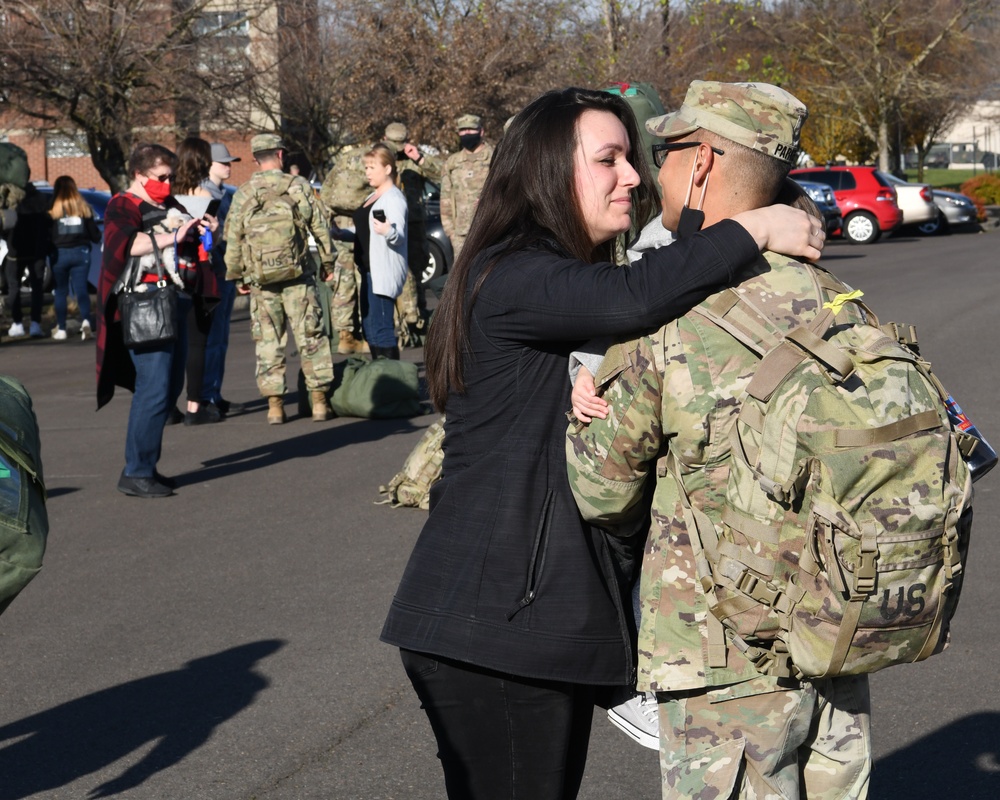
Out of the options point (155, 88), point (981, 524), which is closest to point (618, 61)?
point (155, 88)

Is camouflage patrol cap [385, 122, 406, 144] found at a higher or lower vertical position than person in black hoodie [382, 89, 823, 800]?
higher

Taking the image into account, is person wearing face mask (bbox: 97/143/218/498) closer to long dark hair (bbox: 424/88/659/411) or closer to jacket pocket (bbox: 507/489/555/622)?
long dark hair (bbox: 424/88/659/411)

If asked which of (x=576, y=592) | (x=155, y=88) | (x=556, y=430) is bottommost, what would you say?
(x=576, y=592)

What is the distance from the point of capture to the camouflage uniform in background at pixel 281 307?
1014 cm

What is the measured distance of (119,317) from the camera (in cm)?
775

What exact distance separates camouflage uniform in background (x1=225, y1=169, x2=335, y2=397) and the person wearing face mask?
205 centimetres

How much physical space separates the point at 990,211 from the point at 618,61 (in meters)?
19.1

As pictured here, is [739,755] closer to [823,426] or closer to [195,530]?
[823,426]

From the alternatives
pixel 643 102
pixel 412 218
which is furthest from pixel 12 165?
pixel 643 102

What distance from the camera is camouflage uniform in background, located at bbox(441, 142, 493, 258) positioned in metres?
13.9

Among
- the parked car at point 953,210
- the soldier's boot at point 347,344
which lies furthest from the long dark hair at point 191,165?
the parked car at point 953,210

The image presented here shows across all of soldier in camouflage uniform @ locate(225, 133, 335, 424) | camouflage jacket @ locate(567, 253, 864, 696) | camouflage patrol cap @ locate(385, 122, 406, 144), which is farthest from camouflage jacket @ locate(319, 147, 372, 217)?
camouflage jacket @ locate(567, 253, 864, 696)

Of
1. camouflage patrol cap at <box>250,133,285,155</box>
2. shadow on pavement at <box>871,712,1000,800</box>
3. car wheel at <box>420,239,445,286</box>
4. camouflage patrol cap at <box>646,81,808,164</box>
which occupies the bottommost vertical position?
shadow on pavement at <box>871,712,1000,800</box>

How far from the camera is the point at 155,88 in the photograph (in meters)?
18.0
